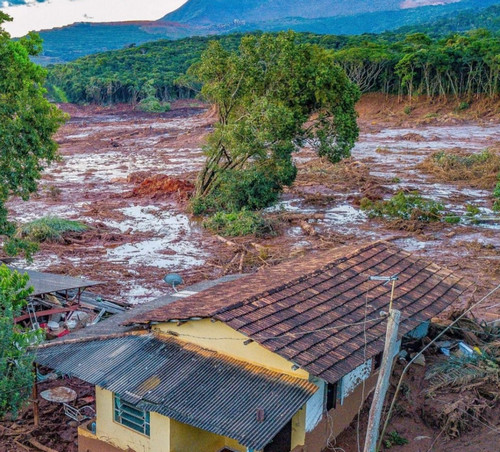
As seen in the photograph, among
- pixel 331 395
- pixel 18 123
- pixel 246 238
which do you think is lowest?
pixel 246 238

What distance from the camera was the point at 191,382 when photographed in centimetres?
916

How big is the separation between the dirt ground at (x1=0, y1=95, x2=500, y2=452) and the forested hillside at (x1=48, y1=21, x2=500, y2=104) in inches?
208

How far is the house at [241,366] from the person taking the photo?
870 centimetres

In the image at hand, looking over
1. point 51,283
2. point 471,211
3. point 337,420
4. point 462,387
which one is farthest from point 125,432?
point 471,211

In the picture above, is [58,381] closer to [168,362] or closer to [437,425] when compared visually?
[168,362]

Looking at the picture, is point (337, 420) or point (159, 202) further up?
point (337, 420)

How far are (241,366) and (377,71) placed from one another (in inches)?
2220

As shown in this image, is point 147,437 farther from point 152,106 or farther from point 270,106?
point 152,106

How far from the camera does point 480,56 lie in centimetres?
5456

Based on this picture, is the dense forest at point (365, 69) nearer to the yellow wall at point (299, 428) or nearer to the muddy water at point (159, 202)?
the muddy water at point (159, 202)

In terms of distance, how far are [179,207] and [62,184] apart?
9811 millimetres

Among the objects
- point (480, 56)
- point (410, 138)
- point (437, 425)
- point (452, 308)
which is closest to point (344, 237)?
point (452, 308)

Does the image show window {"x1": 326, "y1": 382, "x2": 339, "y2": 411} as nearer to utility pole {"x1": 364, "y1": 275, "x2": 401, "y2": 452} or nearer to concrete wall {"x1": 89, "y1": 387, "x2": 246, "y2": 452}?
concrete wall {"x1": 89, "y1": 387, "x2": 246, "y2": 452}

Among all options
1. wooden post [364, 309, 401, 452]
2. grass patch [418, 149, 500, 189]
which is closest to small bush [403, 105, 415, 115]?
grass patch [418, 149, 500, 189]
